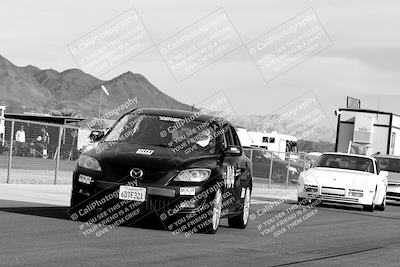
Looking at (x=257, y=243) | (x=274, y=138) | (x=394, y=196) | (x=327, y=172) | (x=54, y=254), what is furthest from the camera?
(x=274, y=138)

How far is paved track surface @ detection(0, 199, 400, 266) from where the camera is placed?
8812 millimetres

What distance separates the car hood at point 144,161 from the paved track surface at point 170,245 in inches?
28.6

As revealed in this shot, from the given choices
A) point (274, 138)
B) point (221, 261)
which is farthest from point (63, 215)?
point (274, 138)

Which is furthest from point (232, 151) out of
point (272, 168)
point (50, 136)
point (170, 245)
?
point (272, 168)

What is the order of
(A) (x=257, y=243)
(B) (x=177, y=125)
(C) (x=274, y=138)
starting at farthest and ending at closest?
(C) (x=274, y=138) < (B) (x=177, y=125) < (A) (x=257, y=243)

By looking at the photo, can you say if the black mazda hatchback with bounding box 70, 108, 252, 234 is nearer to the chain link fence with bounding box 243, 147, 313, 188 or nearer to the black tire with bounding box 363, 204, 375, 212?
the black tire with bounding box 363, 204, 375, 212

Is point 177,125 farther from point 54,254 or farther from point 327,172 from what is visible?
point 327,172

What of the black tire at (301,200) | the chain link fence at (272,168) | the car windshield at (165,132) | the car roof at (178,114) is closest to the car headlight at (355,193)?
the black tire at (301,200)

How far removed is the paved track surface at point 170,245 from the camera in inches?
347

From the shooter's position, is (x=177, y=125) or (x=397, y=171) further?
(x=397, y=171)

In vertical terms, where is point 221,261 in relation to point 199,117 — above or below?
below

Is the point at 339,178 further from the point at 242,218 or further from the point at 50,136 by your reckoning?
the point at 242,218

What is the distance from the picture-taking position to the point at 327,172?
23000 mm

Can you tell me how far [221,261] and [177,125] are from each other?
3.95m
